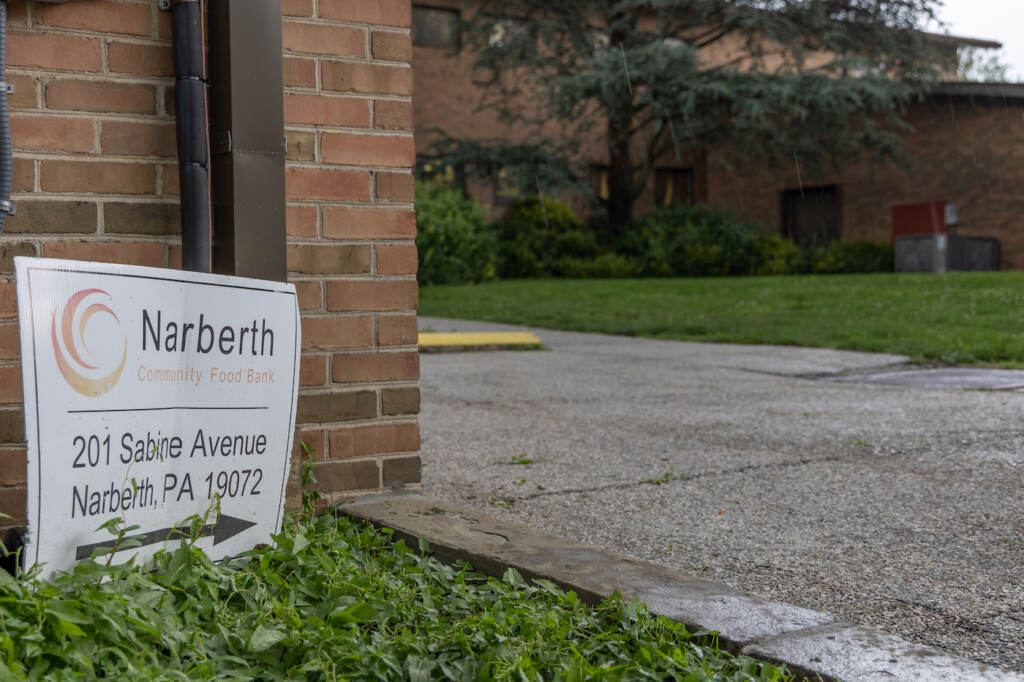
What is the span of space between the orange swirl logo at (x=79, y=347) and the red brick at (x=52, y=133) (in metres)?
0.60

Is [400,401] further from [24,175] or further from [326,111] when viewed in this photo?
[24,175]

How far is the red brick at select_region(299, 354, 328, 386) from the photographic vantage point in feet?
9.57

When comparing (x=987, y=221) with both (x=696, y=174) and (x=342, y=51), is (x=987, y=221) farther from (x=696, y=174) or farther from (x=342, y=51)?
(x=342, y=51)

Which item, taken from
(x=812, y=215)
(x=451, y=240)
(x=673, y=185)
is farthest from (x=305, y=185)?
(x=673, y=185)

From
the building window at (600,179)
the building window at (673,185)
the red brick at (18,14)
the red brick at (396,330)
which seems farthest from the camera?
the building window at (673,185)

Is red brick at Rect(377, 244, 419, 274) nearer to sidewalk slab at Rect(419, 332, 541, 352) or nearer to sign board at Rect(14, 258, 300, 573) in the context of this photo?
sign board at Rect(14, 258, 300, 573)

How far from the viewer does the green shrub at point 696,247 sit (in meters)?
22.2

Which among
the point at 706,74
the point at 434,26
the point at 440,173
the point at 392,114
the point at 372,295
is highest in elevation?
the point at 434,26

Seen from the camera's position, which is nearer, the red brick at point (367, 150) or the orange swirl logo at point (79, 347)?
the orange swirl logo at point (79, 347)

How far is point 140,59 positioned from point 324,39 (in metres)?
0.50

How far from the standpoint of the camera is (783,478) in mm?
3840

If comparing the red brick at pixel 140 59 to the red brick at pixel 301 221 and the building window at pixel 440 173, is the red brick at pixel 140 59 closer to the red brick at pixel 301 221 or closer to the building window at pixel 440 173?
the red brick at pixel 301 221

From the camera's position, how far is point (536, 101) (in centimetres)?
2508

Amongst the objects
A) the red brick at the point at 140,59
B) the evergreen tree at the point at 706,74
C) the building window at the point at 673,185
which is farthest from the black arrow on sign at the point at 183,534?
the building window at the point at 673,185
